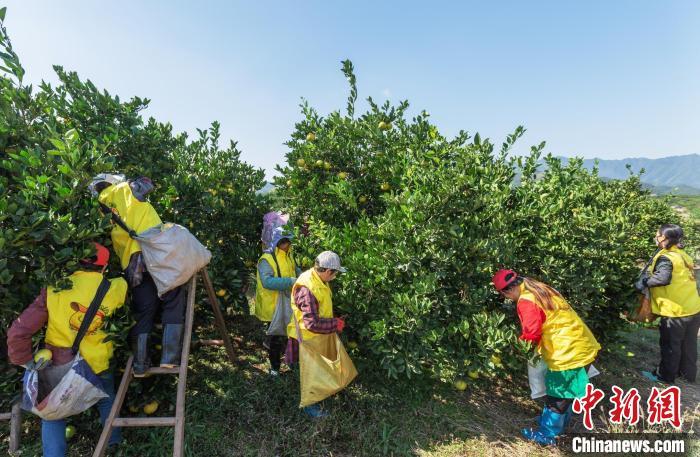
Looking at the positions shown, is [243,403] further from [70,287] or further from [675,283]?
[675,283]

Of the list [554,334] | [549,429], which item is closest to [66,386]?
[554,334]

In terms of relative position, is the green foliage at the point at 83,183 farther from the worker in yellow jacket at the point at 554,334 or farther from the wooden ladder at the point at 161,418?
the worker in yellow jacket at the point at 554,334

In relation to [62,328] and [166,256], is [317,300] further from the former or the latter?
[62,328]

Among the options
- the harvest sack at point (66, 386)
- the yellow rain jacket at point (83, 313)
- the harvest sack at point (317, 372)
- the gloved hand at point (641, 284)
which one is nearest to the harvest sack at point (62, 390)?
the harvest sack at point (66, 386)

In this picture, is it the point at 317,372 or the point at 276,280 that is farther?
the point at 276,280

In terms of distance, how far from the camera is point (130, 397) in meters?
3.24

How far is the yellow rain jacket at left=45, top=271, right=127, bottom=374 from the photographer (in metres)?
2.53

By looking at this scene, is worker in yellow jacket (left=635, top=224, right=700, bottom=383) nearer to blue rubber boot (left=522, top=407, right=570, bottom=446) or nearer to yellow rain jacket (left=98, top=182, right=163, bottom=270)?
blue rubber boot (left=522, top=407, right=570, bottom=446)

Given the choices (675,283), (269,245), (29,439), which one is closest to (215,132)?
(269,245)

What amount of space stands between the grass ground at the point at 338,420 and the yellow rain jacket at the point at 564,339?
983mm

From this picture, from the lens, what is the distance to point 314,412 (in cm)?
359

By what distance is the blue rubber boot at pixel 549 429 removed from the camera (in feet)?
11.2

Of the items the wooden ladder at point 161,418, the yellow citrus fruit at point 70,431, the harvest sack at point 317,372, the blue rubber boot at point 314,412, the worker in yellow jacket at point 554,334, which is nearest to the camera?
the wooden ladder at point 161,418

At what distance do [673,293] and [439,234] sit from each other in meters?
3.64
